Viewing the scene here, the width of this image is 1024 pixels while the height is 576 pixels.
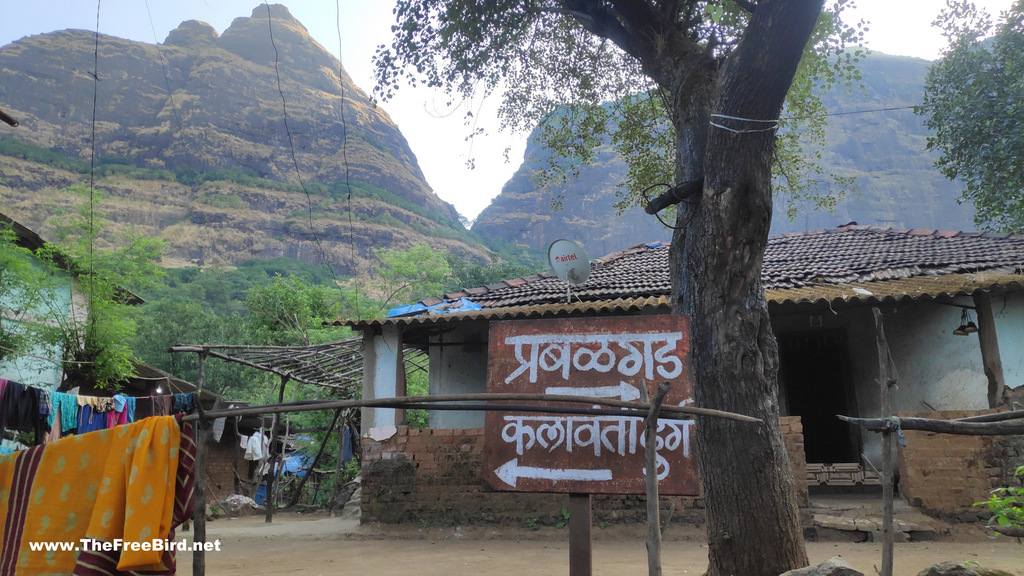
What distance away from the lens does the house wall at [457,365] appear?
435 inches

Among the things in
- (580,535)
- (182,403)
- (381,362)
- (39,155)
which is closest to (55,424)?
(182,403)

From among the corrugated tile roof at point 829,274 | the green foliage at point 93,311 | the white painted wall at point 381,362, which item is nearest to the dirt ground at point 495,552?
the white painted wall at point 381,362

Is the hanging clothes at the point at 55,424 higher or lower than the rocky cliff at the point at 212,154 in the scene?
lower

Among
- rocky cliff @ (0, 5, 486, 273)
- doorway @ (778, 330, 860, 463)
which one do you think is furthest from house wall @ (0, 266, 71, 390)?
rocky cliff @ (0, 5, 486, 273)

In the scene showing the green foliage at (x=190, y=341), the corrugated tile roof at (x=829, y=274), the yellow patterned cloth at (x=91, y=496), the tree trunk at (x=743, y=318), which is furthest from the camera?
the green foliage at (x=190, y=341)

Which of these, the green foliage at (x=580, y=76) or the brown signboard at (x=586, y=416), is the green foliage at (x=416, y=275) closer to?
the green foliage at (x=580, y=76)

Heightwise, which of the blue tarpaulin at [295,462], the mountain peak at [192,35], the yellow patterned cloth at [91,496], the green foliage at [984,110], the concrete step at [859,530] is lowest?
the blue tarpaulin at [295,462]

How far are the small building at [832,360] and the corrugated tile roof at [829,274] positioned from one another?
0.04m

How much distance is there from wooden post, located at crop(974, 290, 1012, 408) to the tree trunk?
5448 millimetres

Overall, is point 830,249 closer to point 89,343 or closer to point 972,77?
point 972,77

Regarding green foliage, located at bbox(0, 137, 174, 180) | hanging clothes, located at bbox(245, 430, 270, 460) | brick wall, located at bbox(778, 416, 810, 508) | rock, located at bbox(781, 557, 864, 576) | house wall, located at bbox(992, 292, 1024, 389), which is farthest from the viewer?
green foliage, located at bbox(0, 137, 174, 180)

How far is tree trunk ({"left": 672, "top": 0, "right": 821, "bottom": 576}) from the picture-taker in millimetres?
4102

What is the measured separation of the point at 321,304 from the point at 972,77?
20.5 meters

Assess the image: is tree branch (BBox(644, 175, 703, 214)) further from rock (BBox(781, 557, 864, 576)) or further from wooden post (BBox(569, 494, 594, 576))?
rock (BBox(781, 557, 864, 576))
